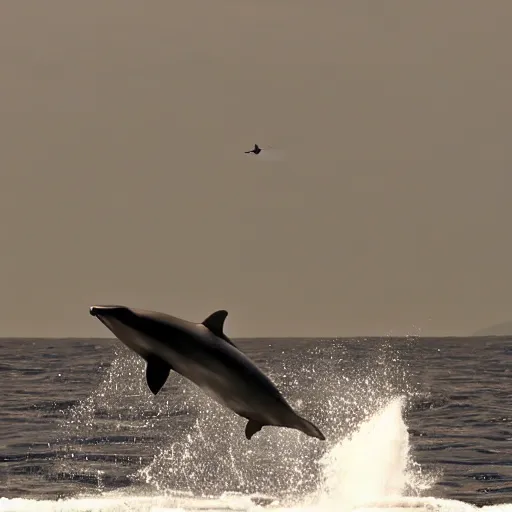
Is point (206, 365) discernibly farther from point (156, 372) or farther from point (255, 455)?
point (255, 455)

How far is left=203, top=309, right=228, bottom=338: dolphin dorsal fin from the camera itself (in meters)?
13.8

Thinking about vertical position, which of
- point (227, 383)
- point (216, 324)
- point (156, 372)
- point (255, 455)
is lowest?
point (227, 383)

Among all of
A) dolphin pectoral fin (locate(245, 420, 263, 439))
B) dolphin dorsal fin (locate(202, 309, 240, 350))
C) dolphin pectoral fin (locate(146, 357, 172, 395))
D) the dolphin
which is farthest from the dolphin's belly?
dolphin dorsal fin (locate(202, 309, 240, 350))

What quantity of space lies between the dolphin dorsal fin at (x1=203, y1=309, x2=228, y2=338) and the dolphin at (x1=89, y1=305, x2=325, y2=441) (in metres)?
0.27

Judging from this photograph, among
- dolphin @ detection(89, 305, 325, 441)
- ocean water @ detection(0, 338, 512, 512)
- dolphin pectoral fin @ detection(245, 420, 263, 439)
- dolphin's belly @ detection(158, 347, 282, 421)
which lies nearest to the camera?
dolphin @ detection(89, 305, 325, 441)

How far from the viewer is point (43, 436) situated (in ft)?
124

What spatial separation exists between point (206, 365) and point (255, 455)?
71.0 feet

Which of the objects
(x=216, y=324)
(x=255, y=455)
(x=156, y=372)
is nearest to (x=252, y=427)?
(x=216, y=324)

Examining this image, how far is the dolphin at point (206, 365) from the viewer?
13.1 metres

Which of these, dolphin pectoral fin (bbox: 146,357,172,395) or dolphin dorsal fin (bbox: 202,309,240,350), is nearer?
dolphin pectoral fin (bbox: 146,357,172,395)

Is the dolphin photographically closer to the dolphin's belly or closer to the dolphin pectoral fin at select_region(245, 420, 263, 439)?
the dolphin's belly

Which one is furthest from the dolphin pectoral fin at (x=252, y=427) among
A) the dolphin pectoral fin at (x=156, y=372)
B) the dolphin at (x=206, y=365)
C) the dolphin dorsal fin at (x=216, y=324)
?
the dolphin pectoral fin at (x=156, y=372)

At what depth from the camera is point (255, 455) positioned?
34375 millimetres

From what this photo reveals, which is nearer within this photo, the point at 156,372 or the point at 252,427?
the point at 156,372
